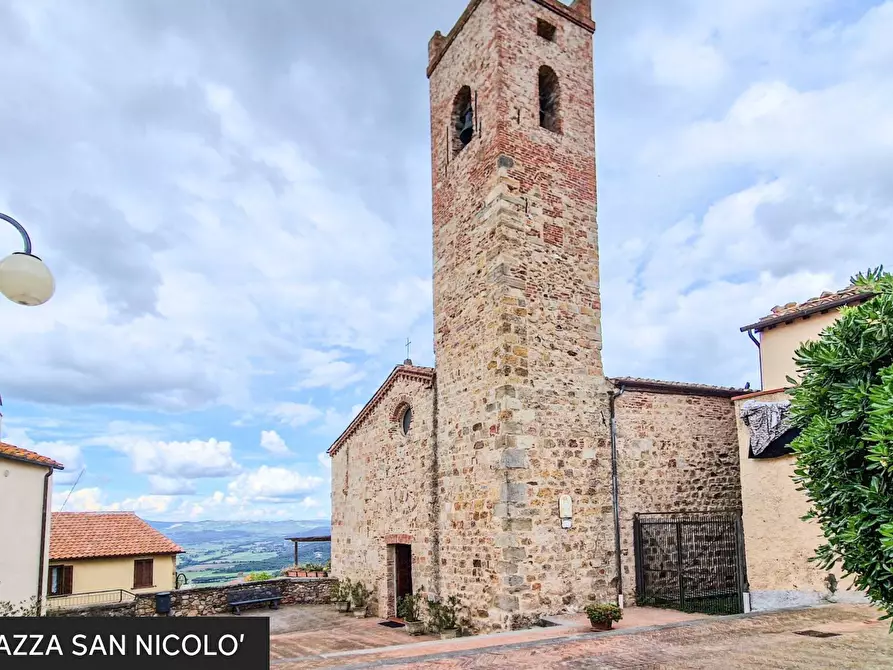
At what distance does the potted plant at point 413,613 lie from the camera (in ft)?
45.8

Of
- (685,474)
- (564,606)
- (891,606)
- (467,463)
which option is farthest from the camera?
(685,474)

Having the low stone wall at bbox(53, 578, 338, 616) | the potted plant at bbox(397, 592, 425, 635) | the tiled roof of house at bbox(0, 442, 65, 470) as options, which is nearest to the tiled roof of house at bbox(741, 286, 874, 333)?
the potted plant at bbox(397, 592, 425, 635)

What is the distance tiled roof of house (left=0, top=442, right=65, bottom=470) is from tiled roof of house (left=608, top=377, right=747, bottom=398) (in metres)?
11.8

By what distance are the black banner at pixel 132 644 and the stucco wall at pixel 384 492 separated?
9820 millimetres

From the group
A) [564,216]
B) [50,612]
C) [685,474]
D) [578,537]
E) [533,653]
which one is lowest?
[50,612]

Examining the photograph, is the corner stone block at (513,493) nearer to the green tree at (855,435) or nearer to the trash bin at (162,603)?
the green tree at (855,435)

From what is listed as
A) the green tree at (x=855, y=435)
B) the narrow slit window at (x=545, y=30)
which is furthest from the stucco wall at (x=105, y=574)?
the green tree at (x=855, y=435)

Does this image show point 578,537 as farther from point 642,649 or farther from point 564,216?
point 564,216

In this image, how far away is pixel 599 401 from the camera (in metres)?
13.7

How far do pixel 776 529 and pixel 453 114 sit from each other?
10.9 metres

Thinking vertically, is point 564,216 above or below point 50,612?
above

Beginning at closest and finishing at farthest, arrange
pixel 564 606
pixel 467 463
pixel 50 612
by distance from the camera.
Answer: pixel 564 606 → pixel 467 463 → pixel 50 612

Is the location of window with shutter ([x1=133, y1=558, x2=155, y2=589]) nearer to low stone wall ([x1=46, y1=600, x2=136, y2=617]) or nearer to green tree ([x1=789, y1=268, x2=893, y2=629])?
low stone wall ([x1=46, y1=600, x2=136, y2=617])

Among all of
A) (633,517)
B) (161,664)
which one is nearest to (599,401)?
(633,517)
